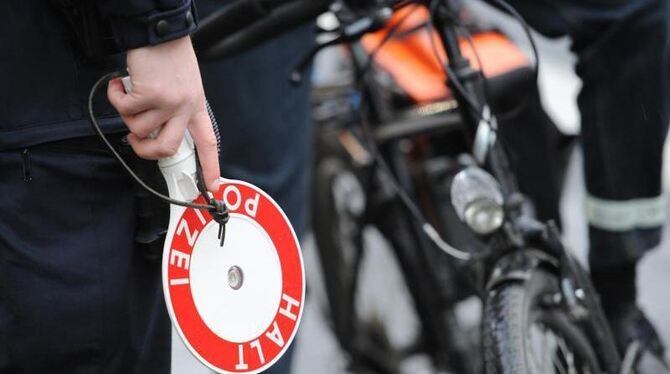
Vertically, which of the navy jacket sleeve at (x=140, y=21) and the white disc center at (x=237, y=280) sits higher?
the navy jacket sleeve at (x=140, y=21)

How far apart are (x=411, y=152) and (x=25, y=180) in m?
1.51

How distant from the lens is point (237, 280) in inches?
63.0

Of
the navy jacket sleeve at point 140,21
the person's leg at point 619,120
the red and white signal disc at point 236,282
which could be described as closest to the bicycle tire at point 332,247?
the person's leg at point 619,120

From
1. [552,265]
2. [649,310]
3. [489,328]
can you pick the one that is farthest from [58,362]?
[649,310]

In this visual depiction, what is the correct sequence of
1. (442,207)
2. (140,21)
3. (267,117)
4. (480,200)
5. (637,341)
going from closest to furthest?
1. (140,21)
2. (480,200)
3. (637,341)
4. (267,117)
5. (442,207)

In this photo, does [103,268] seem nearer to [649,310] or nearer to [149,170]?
[149,170]

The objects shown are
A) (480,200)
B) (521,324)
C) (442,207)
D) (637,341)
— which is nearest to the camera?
(521,324)

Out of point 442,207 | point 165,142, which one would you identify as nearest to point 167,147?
point 165,142

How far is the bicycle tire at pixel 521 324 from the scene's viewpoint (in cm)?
187

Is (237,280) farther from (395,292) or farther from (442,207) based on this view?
(395,292)

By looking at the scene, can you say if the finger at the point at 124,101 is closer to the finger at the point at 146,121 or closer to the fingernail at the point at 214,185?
the finger at the point at 146,121

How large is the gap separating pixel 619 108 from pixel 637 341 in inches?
17.5

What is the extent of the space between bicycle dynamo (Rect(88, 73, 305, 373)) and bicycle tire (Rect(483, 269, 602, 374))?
0.37 meters

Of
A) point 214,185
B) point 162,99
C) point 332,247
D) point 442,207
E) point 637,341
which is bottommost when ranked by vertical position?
point 637,341
